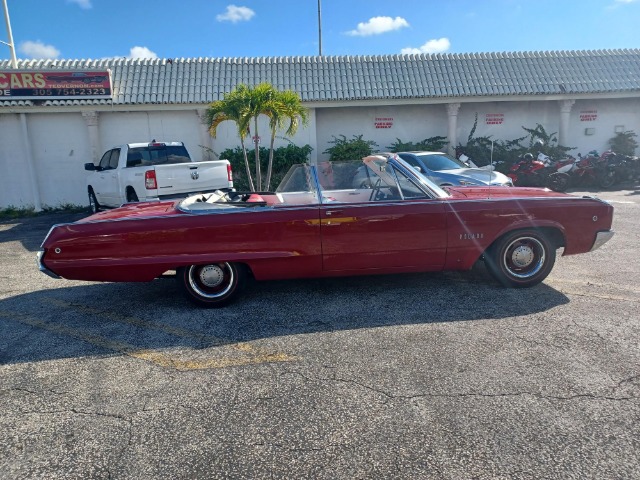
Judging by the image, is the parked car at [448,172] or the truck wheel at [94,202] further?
the truck wheel at [94,202]

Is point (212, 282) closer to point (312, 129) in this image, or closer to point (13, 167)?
point (312, 129)

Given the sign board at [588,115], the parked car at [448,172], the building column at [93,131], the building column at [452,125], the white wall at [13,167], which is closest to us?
the parked car at [448,172]

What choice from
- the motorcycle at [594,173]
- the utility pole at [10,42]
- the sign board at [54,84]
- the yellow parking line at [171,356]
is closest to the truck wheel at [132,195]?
the yellow parking line at [171,356]

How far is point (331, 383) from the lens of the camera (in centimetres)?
324

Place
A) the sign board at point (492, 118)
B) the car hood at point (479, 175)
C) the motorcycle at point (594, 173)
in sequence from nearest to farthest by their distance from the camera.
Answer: the car hood at point (479, 175)
the motorcycle at point (594, 173)
the sign board at point (492, 118)

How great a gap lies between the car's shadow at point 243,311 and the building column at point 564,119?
12815 mm

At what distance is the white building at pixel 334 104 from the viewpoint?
45.1ft

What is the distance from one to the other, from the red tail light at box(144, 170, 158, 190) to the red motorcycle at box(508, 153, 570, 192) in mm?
10444

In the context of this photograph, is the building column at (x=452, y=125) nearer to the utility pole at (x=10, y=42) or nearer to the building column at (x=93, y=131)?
the building column at (x=93, y=131)

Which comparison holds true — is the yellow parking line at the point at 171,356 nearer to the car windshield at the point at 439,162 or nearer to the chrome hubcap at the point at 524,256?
the chrome hubcap at the point at 524,256

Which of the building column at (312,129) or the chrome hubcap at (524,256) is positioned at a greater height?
the building column at (312,129)

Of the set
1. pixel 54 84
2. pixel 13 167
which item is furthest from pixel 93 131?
pixel 13 167

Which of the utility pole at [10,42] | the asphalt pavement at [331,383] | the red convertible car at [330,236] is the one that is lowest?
the asphalt pavement at [331,383]

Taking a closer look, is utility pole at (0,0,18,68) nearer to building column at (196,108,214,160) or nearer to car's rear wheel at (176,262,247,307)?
building column at (196,108,214,160)
